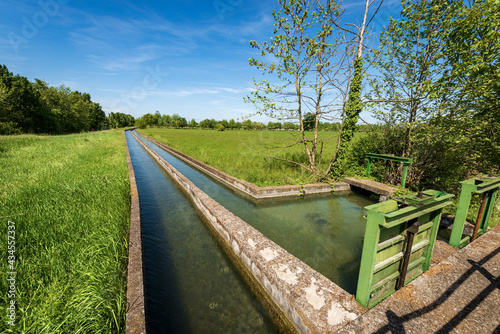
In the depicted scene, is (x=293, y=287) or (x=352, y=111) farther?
(x=352, y=111)

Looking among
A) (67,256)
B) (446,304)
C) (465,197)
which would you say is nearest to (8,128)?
(67,256)

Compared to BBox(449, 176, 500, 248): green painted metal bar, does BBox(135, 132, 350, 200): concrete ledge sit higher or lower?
lower

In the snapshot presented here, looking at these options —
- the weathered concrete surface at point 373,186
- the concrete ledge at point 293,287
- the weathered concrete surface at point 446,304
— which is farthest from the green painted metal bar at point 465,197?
the weathered concrete surface at point 373,186

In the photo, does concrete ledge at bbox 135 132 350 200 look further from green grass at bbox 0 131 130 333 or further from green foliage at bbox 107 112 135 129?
green foliage at bbox 107 112 135 129

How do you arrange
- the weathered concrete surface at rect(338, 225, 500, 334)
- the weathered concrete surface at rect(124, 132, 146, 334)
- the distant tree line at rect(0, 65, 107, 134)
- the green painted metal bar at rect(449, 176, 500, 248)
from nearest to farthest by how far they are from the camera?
the weathered concrete surface at rect(338, 225, 500, 334) → the weathered concrete surface at rect(124, 132, 146, 334) → the green painted metal bar at rect(449, 176, 500, 248) → the distant tree line at rect(0, 65, 107, 134)

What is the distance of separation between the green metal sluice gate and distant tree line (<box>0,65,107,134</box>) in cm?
4640

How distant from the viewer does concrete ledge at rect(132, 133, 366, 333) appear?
78.7 inches

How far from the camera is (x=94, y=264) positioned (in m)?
2.87

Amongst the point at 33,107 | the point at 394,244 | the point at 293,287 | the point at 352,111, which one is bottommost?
the point at 293,287

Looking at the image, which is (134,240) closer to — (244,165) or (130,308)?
(130,308)

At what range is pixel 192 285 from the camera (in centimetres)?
311

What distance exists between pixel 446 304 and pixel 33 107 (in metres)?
56.1

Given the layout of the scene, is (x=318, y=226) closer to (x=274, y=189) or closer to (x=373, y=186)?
(x=274, y=189)

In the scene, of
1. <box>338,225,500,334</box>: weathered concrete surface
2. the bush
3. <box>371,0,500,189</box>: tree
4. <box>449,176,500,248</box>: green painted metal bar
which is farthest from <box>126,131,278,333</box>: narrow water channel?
the bush
